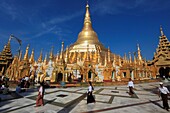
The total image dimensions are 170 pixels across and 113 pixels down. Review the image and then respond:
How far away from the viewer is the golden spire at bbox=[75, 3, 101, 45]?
44.5 m

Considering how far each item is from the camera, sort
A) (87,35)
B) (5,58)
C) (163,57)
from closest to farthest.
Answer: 1. (163,57)
2. (5,58)
3. (87,35)

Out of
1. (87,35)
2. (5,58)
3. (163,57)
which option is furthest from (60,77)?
(87,35)

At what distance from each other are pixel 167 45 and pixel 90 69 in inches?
1036

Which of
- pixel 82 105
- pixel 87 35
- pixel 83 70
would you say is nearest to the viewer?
pixel 82 105

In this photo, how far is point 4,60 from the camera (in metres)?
35.6

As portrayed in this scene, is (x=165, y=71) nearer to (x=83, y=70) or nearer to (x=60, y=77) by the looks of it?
(x=83, y=70)

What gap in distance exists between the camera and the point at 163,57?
30828 mm

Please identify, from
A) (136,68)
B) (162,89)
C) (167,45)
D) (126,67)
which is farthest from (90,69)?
(167,45)

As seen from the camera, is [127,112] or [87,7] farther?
[87,7]

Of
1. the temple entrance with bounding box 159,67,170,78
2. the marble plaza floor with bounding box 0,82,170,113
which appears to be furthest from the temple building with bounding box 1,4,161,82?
the marble plaza floor with bounding box 0,82,170,113

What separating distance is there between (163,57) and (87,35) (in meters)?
27.1

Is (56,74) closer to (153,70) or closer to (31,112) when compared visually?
(31,112)

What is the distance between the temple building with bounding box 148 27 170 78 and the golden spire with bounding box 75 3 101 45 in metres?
20.6

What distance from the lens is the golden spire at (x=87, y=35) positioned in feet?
146
